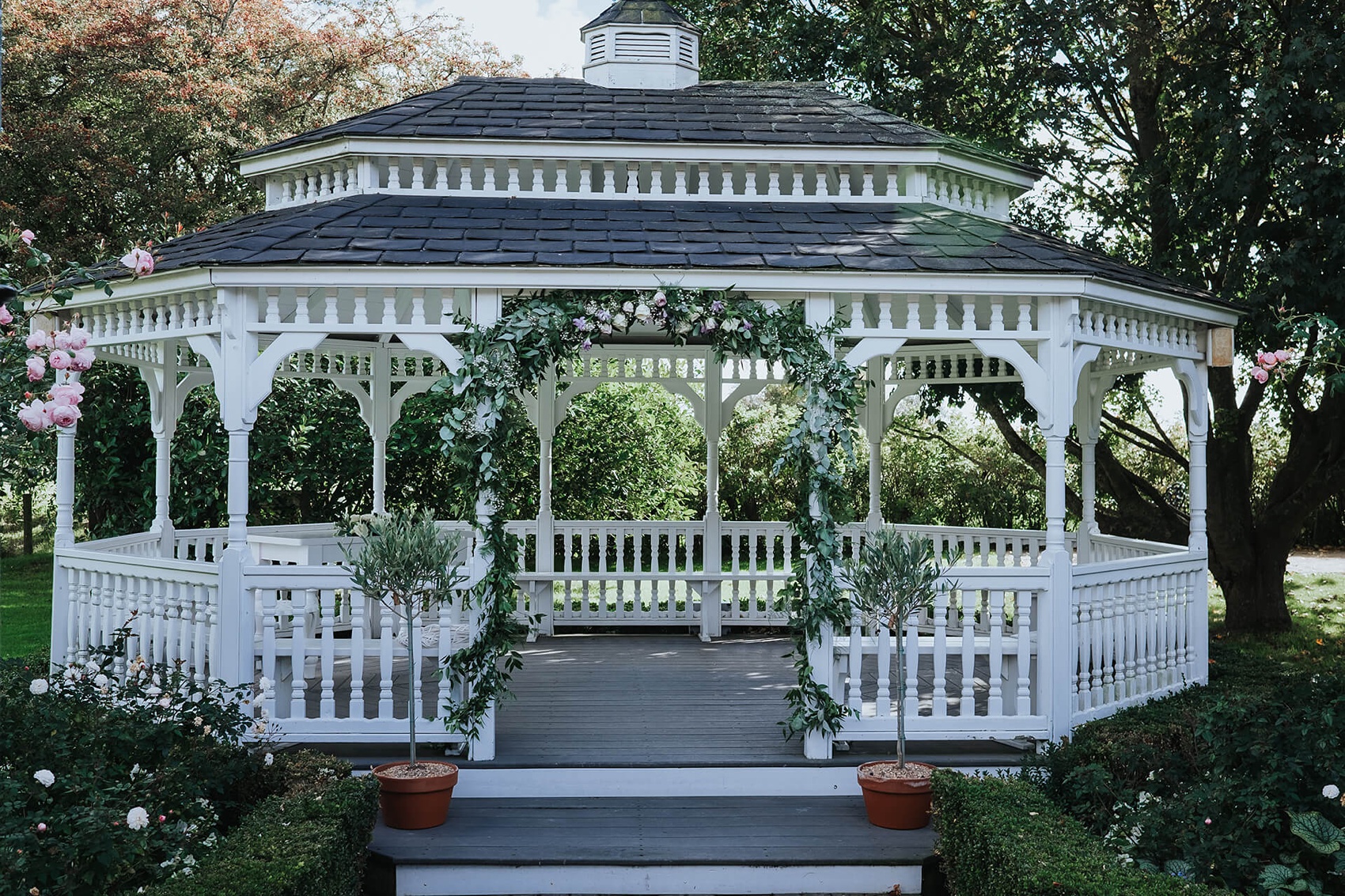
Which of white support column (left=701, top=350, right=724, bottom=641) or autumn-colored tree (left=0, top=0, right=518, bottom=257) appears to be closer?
white support column (left=701, top=350, right=724, bottom=641)

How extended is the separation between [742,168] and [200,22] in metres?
11.4

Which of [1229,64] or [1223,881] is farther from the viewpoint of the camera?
[1229,64]

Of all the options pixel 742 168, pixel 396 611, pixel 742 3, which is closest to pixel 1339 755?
pixel 396 611

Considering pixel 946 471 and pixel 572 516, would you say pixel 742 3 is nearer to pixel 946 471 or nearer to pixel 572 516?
pixel 572 516

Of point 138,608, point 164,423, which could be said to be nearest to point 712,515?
point 164,423

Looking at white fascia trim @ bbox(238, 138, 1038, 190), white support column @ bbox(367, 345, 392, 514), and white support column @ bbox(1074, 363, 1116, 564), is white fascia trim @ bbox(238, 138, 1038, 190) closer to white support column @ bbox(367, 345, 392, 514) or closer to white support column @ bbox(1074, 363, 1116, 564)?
white support column @ bbox(1074, 363, 1116, 564)

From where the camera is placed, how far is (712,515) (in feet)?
35.1

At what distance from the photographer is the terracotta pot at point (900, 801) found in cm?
566

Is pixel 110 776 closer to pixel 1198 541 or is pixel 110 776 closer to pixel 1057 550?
pixel 1057 550

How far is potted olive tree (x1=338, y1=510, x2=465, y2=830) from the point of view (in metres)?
5.61

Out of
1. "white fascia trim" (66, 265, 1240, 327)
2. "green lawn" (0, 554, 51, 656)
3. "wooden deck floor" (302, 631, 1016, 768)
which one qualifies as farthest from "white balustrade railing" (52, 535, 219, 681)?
"green lawn" (0, 554, 51, 656)

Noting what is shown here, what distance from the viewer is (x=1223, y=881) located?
14.5 feet

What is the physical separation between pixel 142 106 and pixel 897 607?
1323 centimetres

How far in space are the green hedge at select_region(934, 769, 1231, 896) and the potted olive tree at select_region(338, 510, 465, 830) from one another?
2.51m
